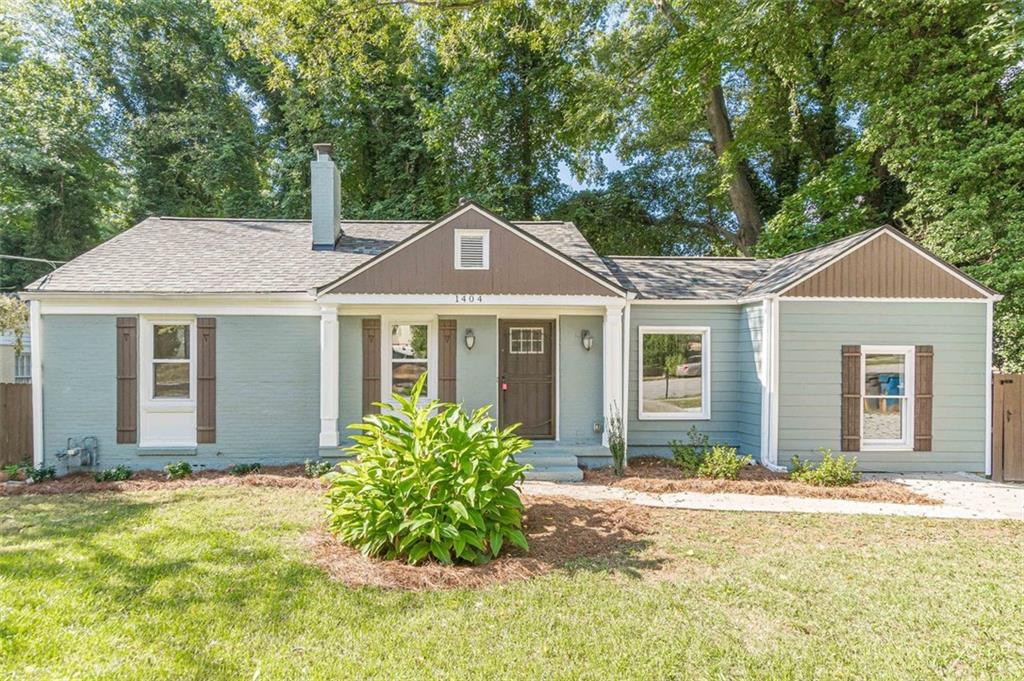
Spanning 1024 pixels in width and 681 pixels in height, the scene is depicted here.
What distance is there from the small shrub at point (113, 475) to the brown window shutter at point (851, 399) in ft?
37.7

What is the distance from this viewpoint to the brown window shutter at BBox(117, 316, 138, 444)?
28.3 ft

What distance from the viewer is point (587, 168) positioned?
20.0 metres

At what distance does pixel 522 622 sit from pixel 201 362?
7.53 m

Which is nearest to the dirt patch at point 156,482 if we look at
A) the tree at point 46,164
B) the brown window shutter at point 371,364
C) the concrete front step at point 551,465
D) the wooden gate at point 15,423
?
the wooden gate at point 15,423

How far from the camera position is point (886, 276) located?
28.5 ft

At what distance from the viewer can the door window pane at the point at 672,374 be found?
32.0 feet

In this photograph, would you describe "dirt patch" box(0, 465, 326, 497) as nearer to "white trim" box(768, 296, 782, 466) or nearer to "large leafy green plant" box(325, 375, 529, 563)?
"large leafy green plant" box(325, 375, 529, 563)

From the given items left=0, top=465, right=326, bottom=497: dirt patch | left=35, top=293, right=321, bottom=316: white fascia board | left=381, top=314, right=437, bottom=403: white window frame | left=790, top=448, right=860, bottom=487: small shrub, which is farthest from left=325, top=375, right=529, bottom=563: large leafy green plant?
left=790, top=448, right=860, bottom=487: small shrub

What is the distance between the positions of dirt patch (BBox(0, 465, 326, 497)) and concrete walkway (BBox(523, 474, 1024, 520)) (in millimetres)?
3661

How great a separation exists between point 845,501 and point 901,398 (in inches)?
118

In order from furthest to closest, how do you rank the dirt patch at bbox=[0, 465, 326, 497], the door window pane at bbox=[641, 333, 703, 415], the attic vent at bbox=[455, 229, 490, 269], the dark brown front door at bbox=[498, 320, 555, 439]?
the door window pane at bbox=[641, 333, 703, 415], the dark brown front door at bbox=[498, 320, 555, 439], the attic vent at bbox=[455, 229, 490, 269], the dirt patch at bbox=[0, 465, 326, 497]

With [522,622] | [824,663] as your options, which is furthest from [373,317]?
[824,663]

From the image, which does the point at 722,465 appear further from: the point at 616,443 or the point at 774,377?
the point at 774,377

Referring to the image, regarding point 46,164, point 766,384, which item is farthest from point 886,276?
point 46,164
